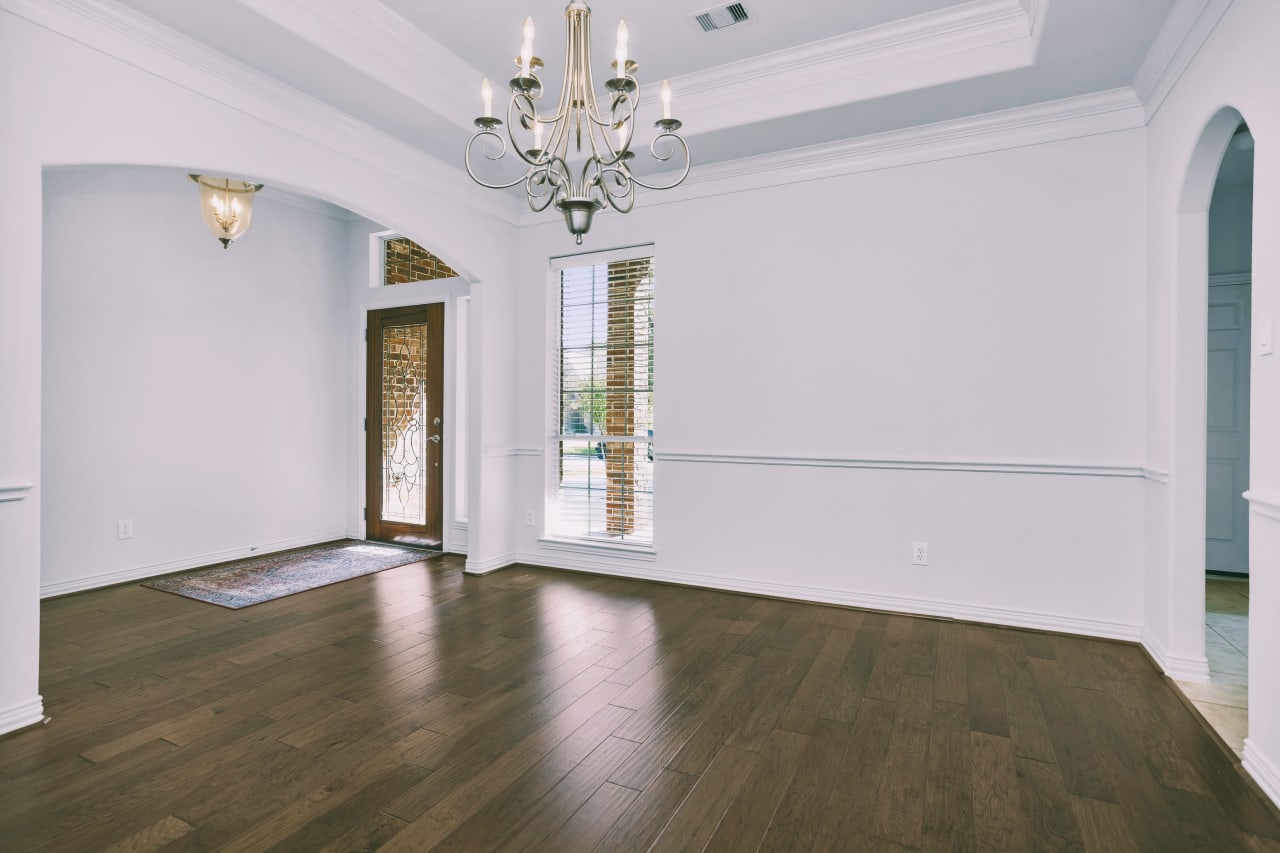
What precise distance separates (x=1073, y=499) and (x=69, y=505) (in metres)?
5.80

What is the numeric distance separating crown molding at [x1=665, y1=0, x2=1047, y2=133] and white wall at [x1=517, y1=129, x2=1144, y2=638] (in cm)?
60

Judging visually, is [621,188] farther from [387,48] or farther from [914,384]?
[914,384]

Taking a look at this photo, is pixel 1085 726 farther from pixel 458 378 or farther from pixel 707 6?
pixel 458 378

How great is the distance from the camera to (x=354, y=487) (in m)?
5.98

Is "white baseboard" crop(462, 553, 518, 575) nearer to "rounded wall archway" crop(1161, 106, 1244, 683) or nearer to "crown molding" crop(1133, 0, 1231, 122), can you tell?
"rounded wall archway" crop(1161, 106, 1244, 683)

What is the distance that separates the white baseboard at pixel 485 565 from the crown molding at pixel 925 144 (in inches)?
107

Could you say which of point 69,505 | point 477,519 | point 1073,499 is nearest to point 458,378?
point 477,519

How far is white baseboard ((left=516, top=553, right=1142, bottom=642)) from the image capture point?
3.46 meters

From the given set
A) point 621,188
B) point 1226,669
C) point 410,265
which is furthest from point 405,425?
point 1226,669

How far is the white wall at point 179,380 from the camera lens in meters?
4.19

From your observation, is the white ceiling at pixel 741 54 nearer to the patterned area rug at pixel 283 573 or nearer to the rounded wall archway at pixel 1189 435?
the rounded wall archway at pixel 1189 435

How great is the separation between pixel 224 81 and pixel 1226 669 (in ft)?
17.0

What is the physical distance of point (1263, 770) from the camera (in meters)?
2.06

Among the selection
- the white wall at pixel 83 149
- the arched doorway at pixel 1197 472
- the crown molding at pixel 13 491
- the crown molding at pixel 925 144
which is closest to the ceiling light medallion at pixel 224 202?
the white wall at pixel 83 149
